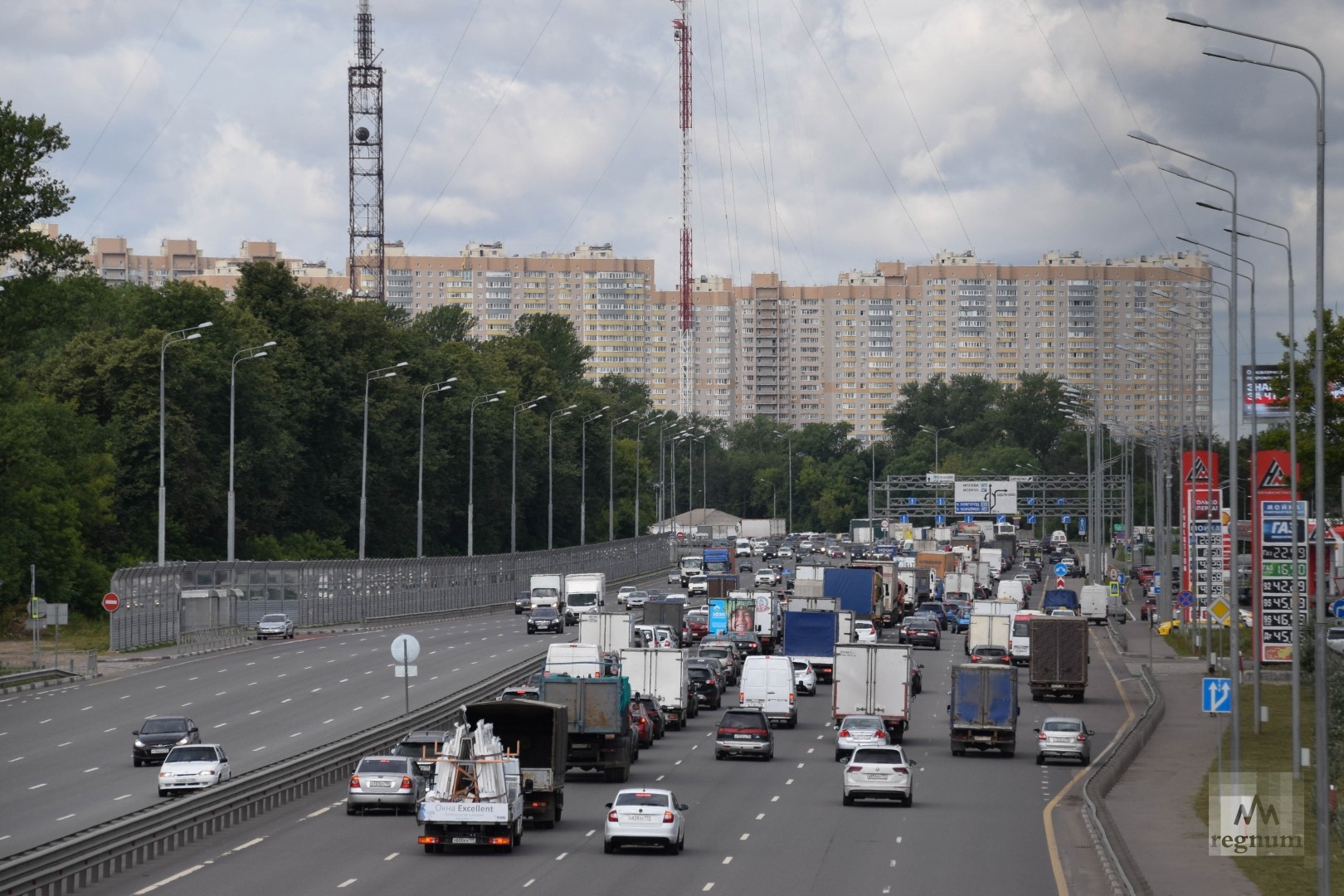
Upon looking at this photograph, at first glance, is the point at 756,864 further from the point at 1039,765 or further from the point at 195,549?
the point at 195,549

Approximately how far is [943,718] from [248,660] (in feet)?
82.9

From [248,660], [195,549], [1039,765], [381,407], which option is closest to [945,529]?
[381,407]

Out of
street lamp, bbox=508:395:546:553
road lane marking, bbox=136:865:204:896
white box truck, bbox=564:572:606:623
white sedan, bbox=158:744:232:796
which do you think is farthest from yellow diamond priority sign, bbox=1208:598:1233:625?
street lamp, bbox=508:395:546:553

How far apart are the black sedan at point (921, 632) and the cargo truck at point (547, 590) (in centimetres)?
2109

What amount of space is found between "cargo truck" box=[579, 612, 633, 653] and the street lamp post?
27641mm

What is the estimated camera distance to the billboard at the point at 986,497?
16819cm

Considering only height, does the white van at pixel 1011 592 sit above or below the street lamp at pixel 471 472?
below

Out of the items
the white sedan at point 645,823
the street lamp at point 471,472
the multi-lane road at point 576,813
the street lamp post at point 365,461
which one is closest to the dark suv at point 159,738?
the multi-lane road at point 576,813

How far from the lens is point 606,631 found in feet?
211

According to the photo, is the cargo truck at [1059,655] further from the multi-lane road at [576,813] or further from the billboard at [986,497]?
the billboard at [986,497]

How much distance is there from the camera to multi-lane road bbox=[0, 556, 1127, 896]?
87.6 ft

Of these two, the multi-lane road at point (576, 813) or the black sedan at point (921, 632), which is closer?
the multi-lane road at point (576, 813)

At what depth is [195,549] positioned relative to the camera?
101m

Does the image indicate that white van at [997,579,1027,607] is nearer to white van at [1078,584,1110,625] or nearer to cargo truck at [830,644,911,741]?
white van at [1078,584,1110,625]
